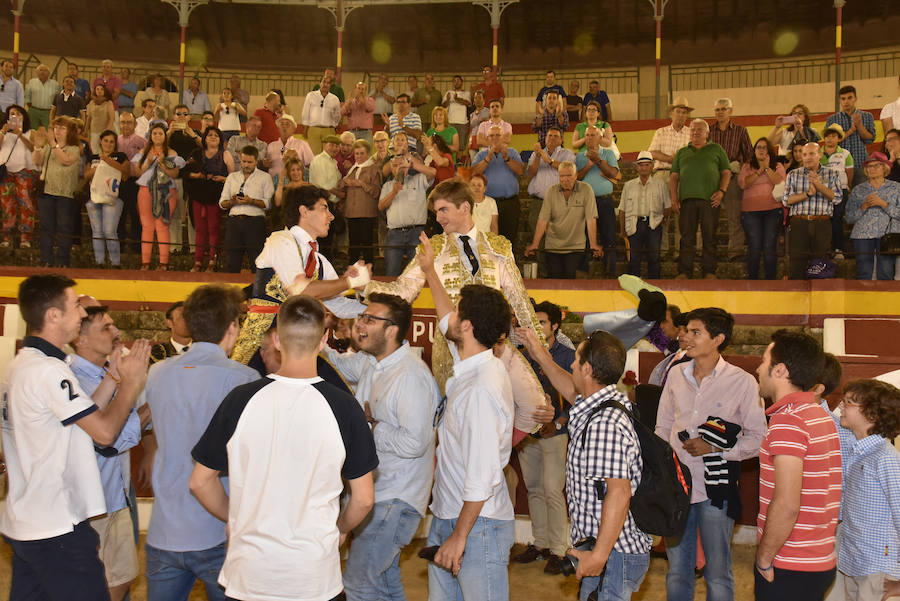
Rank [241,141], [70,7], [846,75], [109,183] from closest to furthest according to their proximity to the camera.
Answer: [109,183]
[241,141]
[846,75]
[70,7]

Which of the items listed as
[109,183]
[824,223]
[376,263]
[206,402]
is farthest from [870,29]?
[206,402]

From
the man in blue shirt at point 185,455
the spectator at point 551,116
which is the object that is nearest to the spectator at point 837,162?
the spectator at point 551,116

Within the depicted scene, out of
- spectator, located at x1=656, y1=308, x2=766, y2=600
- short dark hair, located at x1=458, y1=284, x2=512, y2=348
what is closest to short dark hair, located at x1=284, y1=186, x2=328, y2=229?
short dark hair, located at x1=458, y1=284, x2=512, y2=348

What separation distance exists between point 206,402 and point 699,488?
260 cm

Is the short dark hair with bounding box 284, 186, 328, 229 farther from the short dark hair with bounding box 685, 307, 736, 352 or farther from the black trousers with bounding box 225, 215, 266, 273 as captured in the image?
the black trousers with bounding box 225, 215, 266, 273

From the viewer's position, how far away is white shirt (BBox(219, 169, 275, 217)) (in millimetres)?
9766

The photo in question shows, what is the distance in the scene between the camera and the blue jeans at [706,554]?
4.52 metres

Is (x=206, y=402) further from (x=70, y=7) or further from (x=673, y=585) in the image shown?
(x=70, y=7)

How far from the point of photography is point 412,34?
77.2 ft

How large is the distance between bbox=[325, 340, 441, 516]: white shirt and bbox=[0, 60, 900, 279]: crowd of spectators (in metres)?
5.38

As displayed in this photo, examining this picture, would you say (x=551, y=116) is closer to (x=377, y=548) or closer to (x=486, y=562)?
(x=377, y=548)

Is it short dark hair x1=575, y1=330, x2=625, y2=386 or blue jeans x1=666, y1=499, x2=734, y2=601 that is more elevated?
short dark hair x1=575, y1=330, x2=625, y2=386

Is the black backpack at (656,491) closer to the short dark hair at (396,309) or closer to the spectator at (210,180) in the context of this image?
the short dark hair at (396,309)

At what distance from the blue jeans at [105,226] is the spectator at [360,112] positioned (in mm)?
3644
